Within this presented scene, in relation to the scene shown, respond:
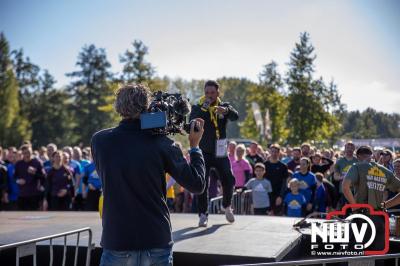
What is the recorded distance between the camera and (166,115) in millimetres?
2953

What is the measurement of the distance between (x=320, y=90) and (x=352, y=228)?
106 ft

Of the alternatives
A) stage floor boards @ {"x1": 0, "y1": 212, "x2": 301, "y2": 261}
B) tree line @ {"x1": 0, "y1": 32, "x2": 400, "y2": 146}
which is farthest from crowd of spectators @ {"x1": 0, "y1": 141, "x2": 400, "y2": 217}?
tree line @ {"x1": 0, "y1": 32, "x2": 400, "y2": 146}

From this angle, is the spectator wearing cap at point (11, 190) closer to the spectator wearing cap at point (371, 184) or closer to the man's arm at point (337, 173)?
the man's arm at point (337, 173)

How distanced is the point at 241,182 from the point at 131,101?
294 inches

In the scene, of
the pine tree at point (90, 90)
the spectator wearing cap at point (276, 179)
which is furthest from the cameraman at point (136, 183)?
the pine tree at point (90, 90)

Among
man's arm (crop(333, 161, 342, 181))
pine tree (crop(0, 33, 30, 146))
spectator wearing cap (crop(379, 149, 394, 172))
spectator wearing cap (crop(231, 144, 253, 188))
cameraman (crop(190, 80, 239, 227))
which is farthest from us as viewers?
pine tree (crop(0, 33, 30, 146))

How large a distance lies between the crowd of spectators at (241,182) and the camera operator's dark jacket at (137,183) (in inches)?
232

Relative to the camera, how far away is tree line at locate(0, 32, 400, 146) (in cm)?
3650

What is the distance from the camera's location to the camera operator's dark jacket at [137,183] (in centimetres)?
285

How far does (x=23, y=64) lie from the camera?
5559cm

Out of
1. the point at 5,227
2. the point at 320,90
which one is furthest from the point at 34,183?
the point at 320,90

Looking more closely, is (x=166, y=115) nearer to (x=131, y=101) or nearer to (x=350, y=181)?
(x=131, y=101)

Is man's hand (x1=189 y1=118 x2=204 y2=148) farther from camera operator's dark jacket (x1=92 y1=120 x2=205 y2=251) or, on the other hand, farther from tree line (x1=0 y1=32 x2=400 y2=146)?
tree line (x1=0 y1=32 x2=400 y2=146)

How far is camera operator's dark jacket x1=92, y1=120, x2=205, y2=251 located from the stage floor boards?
5.81 ft
